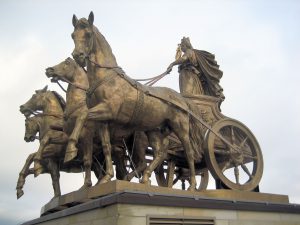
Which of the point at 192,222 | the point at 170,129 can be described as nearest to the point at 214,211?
the point at 192,222

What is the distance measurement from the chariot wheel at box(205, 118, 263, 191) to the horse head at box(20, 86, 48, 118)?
4958 mm

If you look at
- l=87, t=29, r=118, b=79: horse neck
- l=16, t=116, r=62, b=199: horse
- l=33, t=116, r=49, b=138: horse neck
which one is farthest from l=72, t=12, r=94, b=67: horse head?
l=16, t=116, r=62, b=199: horse

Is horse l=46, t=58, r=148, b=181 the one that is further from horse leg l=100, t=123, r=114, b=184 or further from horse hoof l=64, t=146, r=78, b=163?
horse hoof l=64, t=146, r=78, b=163

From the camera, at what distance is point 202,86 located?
11602 millimetres

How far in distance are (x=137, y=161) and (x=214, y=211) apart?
2.37 m

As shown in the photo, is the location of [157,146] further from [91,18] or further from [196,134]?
[91,18]

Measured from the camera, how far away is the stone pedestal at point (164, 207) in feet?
22.0

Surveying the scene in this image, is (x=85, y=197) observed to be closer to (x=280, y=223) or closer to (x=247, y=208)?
(x=247, y=208)

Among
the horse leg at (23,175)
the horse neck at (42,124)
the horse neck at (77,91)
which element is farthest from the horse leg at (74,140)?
the horse leg at (23,175)

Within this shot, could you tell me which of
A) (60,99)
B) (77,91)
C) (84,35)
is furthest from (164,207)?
(60,99)

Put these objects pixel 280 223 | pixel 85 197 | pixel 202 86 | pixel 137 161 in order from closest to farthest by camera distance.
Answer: pixel 85 197 < pixel 280 223 < pixel 137 161 < pixel 202 86

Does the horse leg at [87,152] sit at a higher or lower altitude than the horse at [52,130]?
lower

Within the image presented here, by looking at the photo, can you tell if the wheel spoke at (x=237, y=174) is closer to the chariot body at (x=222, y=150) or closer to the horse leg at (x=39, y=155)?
the chariot body at (x=222, y=150)

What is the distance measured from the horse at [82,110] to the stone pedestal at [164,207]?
1442 mm
